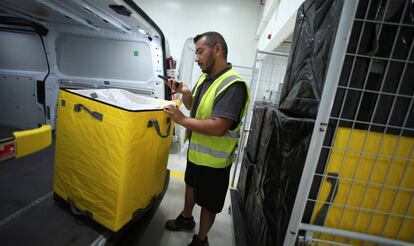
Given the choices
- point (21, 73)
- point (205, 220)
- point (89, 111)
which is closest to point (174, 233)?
point (205, 220)

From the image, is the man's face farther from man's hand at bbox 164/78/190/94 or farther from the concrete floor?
the concrete floor

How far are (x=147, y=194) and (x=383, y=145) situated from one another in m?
1.47

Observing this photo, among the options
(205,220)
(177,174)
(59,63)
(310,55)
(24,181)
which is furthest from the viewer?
(59,63)

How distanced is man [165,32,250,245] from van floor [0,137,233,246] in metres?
0.45

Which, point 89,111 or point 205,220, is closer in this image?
point 89,111

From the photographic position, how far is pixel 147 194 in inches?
59.8

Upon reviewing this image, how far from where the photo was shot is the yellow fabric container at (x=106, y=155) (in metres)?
A: 1.16

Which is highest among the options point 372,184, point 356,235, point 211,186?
point 372,184

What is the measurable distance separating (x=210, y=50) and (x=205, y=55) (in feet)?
0.17

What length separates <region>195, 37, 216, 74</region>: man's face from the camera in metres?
1.44

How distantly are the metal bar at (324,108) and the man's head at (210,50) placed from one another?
2.84 ft

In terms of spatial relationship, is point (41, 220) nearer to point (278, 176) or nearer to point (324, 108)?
point (278, 176)

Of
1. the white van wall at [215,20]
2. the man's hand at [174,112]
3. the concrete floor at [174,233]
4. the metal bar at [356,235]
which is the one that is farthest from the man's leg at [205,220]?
the white van wall at [215,20]

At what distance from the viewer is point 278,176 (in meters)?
1.11
